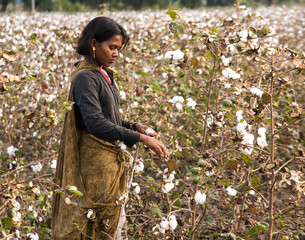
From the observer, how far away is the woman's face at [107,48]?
184 centimetres

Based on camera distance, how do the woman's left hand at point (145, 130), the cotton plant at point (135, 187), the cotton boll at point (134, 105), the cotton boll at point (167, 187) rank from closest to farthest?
the cotton boll at point (167, 187), the woman's left hand at point (145, 130), the cotton plant at point (135, 187), the cotton boll at point (134, 105)

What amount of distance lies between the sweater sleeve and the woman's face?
188mm

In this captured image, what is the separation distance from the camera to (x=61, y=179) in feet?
6.33

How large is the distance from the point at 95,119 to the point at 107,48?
1.36 ft

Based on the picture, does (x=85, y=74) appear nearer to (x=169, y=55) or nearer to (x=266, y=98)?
(x=169, y=55)

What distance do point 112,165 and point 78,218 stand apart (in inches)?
13.0

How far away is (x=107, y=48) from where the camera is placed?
1848mm

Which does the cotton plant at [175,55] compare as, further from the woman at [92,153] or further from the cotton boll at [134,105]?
the cotton boll at [134,105]

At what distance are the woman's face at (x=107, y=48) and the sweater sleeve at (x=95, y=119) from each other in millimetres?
188

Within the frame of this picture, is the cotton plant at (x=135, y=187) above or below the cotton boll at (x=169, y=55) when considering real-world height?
below

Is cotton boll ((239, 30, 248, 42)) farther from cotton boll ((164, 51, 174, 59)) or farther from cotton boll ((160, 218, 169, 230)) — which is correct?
cotton boll ((160, 218, 169, 230))

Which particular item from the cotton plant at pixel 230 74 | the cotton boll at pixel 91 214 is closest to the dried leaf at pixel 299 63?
the cotton plant at pixel 230 74

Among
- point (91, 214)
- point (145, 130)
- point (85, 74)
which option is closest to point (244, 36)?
point (145, 130)

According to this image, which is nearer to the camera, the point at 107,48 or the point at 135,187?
the point at 107,48
